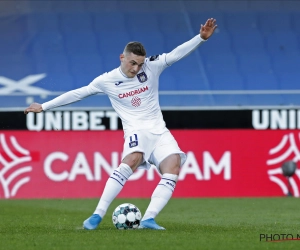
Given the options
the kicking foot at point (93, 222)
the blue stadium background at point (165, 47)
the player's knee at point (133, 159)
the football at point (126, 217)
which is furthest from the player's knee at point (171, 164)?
the blue stadium background at point (165, 47)

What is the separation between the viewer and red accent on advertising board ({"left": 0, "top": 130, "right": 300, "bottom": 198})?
52.1 ft

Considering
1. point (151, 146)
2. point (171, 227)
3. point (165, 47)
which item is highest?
point (165, 47)

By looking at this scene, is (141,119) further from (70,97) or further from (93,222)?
(93,222)

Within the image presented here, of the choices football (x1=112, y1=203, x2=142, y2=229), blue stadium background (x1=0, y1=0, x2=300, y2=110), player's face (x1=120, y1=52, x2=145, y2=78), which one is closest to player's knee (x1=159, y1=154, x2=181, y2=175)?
football (x1=112, y1=203, x2=142, y2=229)

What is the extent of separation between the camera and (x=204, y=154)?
16047mm

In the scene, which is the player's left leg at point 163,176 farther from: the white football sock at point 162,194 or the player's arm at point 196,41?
the player's arm at point 196,41

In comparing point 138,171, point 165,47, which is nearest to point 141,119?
point 138,171

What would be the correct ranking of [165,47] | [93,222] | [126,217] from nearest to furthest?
[93,222] < [126,217] < [165,47]

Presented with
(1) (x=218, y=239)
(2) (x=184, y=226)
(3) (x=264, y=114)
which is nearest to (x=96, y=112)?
(3) (x=264, y=114)

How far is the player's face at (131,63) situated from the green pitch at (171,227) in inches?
61.0

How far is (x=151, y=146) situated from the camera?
26.5 feet

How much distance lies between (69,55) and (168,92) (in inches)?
108

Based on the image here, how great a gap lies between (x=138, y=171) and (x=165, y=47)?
4.25 m

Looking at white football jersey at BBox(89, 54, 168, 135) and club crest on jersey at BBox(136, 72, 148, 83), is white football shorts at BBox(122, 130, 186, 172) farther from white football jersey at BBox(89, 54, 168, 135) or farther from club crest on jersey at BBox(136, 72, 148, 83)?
club crest on jersey at BBox(136, 72, 148, 83)
